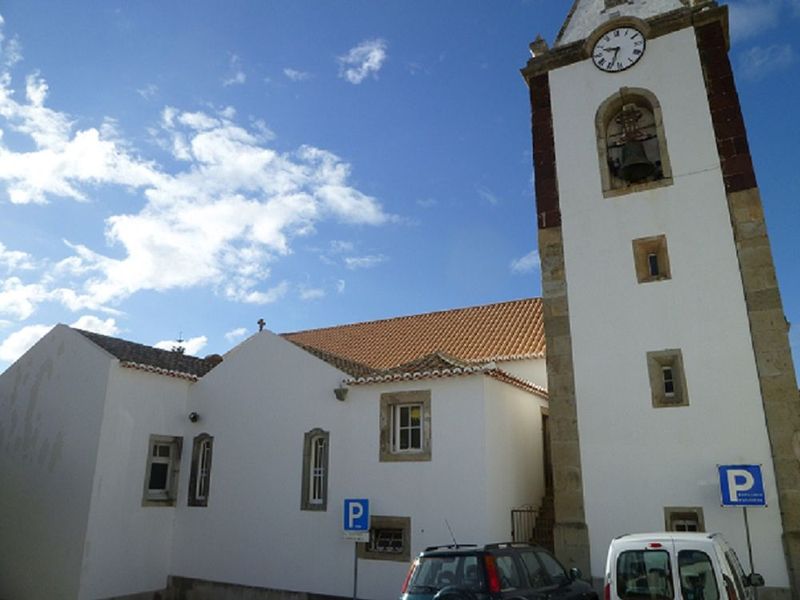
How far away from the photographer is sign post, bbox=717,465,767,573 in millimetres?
10609

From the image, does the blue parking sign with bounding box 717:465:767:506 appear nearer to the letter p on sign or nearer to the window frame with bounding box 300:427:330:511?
the letter p on sign

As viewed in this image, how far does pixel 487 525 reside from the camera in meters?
12.1

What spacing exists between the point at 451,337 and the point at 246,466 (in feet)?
26.0


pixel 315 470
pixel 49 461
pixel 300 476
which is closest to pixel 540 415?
pixel 315 470

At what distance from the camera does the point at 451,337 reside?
20469mm

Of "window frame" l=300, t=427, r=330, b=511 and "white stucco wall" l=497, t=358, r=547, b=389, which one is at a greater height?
"white stucco wall" l=497, t=358, r=547, b=389

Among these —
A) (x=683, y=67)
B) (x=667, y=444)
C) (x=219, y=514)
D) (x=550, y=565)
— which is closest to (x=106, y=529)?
(x=219, y=514)

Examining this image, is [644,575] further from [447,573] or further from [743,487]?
[743,487]

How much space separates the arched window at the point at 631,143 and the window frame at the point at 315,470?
27.3 feet

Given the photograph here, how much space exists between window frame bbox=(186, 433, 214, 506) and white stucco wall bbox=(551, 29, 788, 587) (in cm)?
911

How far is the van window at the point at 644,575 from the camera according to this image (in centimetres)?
727

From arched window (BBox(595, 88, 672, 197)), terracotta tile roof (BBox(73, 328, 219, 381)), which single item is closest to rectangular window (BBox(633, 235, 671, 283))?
arched window (BBox(595, 88, 672, 197))

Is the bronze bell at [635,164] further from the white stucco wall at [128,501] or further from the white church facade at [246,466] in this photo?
the white stucco wall at [128,501]

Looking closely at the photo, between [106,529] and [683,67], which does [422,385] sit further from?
[683,67]
